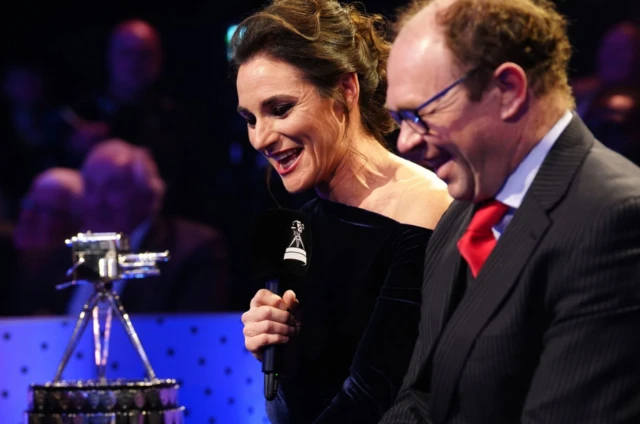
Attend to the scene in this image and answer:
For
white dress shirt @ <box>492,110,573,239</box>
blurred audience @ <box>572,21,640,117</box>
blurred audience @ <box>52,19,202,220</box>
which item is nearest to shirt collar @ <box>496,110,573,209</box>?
white dress shirt @ <box>492,110,573,239</box>

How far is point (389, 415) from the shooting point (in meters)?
1.89

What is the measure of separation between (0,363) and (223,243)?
1.66 metres

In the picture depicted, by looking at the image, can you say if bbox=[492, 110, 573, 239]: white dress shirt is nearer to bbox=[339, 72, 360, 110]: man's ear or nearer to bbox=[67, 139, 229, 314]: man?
bbox=[339, 72, 360, 110]: man's ear

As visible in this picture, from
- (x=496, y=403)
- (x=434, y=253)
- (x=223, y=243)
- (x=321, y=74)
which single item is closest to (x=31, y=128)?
(x=223, y=243)

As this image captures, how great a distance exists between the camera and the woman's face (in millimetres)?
2301

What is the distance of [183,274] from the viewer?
426cm

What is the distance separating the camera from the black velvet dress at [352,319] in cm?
218

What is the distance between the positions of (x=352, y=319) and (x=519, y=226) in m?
0.78

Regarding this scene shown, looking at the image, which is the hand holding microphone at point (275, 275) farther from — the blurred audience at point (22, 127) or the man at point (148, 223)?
the blurred audience at point (22, 127)

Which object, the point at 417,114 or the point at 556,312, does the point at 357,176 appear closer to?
the point at 417,114

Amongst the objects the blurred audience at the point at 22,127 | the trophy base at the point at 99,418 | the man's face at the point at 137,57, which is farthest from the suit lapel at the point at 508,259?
the blurred audience at the point at 22,127

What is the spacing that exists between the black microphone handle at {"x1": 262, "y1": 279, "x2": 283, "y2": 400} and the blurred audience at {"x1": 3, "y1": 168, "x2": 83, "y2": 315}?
2.53 metres

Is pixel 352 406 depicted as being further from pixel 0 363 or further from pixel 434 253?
pixel 0 363

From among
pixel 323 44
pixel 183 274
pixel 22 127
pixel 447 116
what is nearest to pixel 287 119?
pixel 323 44
